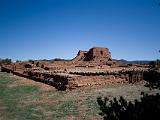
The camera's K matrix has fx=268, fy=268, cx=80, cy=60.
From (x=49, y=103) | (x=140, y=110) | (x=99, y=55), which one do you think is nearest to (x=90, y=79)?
(x=49, y=103)

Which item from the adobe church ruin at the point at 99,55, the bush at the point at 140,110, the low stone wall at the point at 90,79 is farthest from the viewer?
the adobe church ruin at the point at 99,55

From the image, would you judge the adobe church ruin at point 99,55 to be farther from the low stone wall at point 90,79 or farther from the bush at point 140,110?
the bush at point 140,110

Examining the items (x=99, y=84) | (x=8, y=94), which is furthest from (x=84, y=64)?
(x=8, y=94)

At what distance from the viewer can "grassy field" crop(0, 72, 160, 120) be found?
10484 mm

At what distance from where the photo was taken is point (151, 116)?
3904 millimetres

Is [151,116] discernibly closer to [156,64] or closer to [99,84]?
[156,64]

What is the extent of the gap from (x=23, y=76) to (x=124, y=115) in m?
23.0

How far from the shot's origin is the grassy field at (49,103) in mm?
10484

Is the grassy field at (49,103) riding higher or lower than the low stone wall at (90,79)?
lower

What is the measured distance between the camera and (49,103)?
41.9ft

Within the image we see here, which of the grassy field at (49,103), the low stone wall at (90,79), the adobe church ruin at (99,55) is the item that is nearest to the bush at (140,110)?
the grassy field at (49,103)

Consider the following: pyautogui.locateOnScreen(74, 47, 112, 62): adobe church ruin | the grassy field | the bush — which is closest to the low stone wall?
the grassy field

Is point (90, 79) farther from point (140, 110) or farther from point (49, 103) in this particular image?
point (140, 110)

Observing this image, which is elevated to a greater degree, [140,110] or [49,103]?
[140,110]
